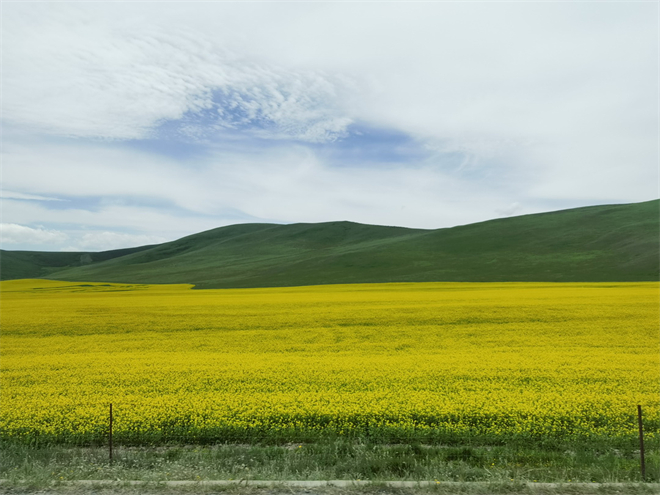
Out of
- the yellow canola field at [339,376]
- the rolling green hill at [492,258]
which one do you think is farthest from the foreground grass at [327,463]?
Answer: the rolling green hill at [492,258]

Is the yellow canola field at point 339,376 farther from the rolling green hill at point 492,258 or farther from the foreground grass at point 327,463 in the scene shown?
the rolling green hill at point 492,258

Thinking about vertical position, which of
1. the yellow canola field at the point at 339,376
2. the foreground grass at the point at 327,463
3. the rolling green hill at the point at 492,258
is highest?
the rolling green hill at the point at 492,258

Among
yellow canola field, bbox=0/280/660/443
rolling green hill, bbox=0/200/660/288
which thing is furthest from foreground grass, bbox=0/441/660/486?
rolling green hill, bbox=0/200/660/288

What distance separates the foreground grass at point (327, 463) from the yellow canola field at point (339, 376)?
0.54m

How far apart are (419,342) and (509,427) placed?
8.69 metres

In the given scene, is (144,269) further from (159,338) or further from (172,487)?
(172,487)

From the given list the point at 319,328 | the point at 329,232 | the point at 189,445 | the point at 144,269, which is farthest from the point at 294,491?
the point at 329,232

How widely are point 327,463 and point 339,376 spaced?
14.6ft

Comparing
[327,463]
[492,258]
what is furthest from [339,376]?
[492,258]

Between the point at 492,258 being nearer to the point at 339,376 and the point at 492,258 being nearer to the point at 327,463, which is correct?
the point at 339,376

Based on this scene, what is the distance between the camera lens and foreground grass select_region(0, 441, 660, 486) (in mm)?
6789

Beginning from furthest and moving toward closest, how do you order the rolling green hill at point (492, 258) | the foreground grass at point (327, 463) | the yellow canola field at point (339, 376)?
the rolling green hill at point (492, 258)
the yellow canola field at point (339, 376)
the foreground grass at point (327, 463)

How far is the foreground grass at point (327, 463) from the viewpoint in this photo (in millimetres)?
6789

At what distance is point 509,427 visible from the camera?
8672mm
